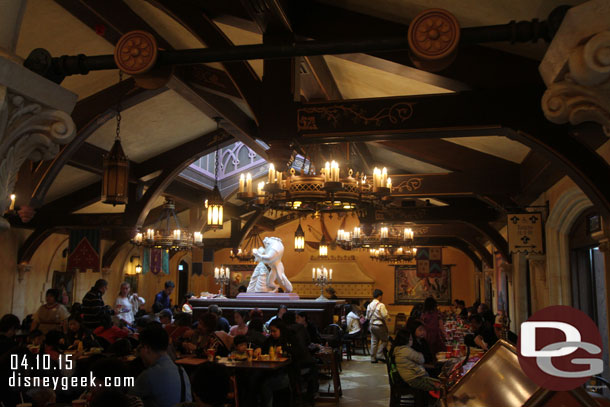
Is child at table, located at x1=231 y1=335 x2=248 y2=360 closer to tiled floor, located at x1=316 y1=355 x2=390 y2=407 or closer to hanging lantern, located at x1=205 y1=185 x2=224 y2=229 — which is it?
tiled floor, located at x1=316 y1=355 x2=390 y2=407

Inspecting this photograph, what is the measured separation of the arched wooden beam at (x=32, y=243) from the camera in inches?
526

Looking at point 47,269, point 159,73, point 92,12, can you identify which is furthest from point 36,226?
point 159,73

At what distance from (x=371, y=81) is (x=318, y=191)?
1.79m

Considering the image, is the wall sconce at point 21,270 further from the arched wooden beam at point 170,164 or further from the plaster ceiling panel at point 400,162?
the plaster ceiling panel at point 400,162

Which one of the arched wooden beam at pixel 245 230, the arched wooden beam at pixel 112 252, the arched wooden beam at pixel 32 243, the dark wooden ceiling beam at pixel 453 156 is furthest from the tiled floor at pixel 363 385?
the arched wooden beam at pixel 32 243

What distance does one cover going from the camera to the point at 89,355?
237 inches

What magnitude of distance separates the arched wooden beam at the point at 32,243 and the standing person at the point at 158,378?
11.1 metres

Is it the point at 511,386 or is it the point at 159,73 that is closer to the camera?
the point at 511,386

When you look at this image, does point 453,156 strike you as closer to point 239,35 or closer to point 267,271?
point 239,35

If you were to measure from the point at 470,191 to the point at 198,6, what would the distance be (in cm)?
489

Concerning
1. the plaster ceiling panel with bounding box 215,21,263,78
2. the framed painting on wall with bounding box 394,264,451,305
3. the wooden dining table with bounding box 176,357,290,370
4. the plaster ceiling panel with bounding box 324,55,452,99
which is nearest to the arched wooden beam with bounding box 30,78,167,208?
the plaster ceiling panel with bounding box 215,21,263,78

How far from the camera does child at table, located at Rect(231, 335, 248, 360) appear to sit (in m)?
6.20

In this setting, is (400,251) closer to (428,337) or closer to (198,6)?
(428,337)

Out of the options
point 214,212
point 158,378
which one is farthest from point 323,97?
point 158,378
